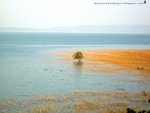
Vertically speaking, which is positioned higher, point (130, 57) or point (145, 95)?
point (130, 57)

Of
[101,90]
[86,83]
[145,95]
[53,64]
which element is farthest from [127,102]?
[53,64]

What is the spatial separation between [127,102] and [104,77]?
6062mm

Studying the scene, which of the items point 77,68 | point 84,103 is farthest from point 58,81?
point 84,103

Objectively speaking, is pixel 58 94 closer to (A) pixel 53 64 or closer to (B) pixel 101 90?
(B) pixel 101 90

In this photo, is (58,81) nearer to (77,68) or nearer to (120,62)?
(77,68)

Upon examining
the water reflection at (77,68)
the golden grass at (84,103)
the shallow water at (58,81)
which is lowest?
the golden grass at (84,103)

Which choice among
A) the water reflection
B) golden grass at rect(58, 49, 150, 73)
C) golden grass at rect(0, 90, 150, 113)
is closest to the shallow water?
the water reflection

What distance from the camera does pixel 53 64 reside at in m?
25.3

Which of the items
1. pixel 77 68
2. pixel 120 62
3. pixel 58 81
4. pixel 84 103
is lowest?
pixel 84 103

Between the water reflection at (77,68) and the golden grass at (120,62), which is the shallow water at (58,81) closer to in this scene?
the water reflection at (77,68)

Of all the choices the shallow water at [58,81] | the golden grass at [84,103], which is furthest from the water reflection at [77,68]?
the golden grass at [84,103]

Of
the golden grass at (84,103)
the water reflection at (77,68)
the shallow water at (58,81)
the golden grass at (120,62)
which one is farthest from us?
the golden grass at (120,62)

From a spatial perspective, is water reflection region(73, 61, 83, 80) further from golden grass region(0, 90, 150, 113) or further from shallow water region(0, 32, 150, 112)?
golden grass region(0, 90, 150, 113)

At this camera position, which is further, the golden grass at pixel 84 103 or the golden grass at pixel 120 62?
the golden grass at pixel 120 62
